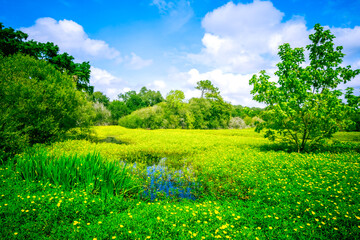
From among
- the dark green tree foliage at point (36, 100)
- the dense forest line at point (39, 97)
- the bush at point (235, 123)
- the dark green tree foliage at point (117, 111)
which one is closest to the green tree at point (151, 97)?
the dark green tree foliage at point (117, 111)

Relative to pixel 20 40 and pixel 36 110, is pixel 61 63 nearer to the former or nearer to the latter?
pixel 20 40

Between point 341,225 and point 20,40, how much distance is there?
124 ft

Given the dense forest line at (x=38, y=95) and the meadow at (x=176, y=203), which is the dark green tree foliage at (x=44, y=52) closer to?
the dense forest line at (x=38, y=95)

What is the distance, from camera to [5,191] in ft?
19.5

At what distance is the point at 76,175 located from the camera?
754 cm

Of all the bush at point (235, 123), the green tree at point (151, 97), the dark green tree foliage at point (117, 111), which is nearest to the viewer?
the bush at point (235, 123)

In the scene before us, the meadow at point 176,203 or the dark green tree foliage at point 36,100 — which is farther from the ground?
the dark green tree foliage at point 36,100

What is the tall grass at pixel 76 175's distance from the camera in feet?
23.5

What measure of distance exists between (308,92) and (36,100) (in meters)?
25.6

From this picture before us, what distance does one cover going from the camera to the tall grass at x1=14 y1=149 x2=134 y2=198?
23.5 feet

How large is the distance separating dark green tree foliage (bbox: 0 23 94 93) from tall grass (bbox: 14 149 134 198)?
2158 centimetres

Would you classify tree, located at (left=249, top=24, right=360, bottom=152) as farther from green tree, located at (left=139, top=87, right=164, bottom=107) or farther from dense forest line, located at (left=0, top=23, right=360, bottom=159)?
green tree, located at (left=139, top=87, right=164, bottom=107)

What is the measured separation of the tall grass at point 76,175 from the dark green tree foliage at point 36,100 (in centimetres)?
510

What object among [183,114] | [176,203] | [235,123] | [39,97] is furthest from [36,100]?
[235,123]
